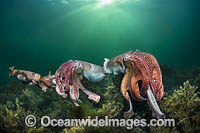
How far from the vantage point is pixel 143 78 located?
2.07m

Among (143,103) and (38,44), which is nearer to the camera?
(143,103)

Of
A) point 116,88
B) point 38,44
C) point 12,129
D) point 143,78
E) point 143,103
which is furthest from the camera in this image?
point 38,44

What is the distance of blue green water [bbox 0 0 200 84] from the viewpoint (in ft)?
135

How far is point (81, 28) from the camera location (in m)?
74.9

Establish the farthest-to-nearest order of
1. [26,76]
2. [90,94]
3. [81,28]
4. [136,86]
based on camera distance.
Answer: [81,28] < [26,76] < [90,94] < [136,86]

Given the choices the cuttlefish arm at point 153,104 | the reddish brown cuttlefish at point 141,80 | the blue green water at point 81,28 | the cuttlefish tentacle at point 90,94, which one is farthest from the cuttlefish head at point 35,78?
the blue green water at point 81,28

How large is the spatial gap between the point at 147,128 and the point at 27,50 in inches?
3720

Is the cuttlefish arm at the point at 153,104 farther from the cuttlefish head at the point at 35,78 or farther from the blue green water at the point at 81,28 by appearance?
the blue green water at the point at 81,28

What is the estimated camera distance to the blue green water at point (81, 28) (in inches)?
1625

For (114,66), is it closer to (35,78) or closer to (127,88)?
(127,88)

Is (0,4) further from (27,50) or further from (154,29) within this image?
(154,29)

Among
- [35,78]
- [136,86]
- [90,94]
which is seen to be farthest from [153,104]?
[35,78]

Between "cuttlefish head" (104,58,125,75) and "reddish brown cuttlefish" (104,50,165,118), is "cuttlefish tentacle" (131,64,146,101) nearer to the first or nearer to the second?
"reddish brown cuttlefish" (104,50,165,118)

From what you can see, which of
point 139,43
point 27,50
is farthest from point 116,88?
→ point 139,43
